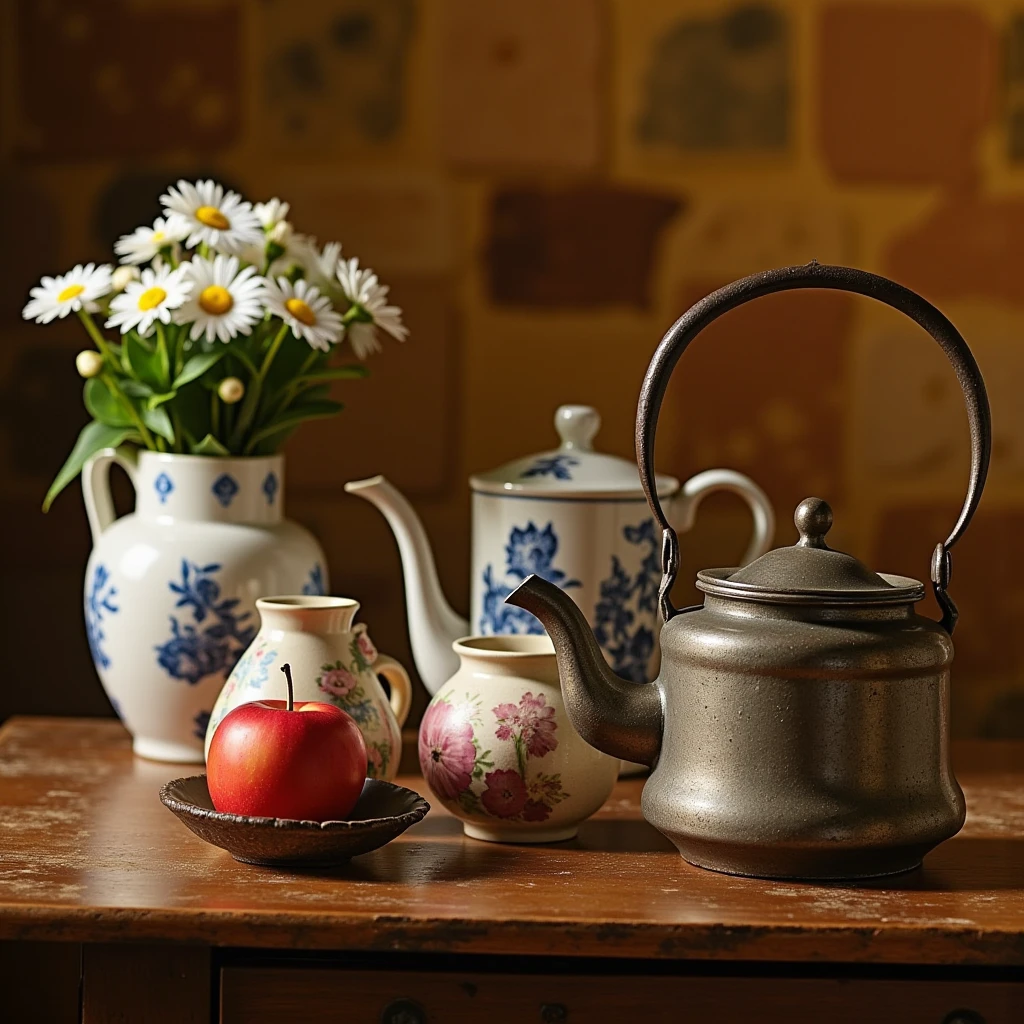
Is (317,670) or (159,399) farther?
(159,399)

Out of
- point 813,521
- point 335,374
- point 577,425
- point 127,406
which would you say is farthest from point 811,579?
point 127,406

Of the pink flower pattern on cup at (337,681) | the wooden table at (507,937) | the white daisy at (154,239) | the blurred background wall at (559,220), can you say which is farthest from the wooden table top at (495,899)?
the blurred background wall at (559,220)

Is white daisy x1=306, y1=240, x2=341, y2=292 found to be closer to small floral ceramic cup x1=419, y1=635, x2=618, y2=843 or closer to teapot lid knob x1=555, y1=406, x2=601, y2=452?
teapot lid knob x1=555, y1=406, x2=601, y2=452

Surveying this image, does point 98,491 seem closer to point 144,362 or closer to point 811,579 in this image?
point 144,362

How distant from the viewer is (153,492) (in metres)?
1.19

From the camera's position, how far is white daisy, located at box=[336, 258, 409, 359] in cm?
120

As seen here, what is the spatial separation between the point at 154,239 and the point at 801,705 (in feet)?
2.06

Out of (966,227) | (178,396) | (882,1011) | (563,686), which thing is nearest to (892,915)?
(882,1011)

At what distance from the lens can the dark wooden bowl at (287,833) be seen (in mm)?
885

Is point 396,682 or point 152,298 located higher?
point 152,298

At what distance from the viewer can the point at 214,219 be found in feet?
3.85

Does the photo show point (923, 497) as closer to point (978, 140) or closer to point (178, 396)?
point (978, 140)

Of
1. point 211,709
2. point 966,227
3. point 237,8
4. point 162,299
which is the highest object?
point 237,8

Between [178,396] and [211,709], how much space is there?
25 centimetres
